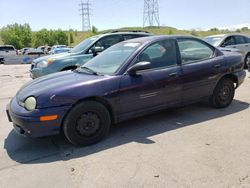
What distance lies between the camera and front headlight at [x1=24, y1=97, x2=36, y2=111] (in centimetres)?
349

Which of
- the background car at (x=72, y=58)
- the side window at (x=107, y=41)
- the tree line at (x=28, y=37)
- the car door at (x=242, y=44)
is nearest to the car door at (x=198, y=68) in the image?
the background car at (x=72, y=58)

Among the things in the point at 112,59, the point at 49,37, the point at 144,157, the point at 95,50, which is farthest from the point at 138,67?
the point at 49,37

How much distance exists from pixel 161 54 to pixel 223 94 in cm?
165

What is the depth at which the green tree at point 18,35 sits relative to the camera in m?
56.9

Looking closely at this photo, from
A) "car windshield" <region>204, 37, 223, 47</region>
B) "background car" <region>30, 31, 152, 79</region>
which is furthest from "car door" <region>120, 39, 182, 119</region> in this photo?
"car windshield" <region>204, 37, 223, 47</region>

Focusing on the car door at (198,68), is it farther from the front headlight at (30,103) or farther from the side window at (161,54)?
the front headlight at (30,103)

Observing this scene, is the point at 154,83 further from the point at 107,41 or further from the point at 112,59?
the point at 107,41

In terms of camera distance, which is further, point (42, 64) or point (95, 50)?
point (95, 50)

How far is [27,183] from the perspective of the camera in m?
2.89

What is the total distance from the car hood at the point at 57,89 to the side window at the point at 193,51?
1.65 metres

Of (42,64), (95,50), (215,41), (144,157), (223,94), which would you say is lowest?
(144,157)

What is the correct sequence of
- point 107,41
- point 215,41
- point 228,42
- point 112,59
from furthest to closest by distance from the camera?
point 228,42, point 215,41, point 107,41, point 112,59

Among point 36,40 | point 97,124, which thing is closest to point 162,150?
point 97,124

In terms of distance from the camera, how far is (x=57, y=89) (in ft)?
11.9
